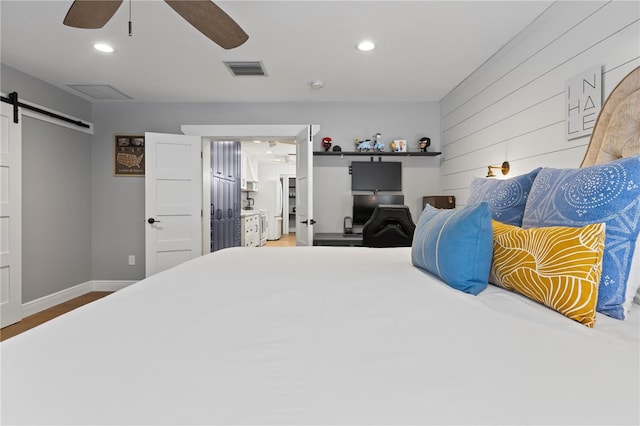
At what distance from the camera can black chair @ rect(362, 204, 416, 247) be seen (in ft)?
10.3

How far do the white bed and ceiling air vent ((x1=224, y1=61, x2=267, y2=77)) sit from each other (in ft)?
8.84

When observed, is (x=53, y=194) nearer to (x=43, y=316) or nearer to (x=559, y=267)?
(x=43, y=316)

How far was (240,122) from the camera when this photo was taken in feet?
13.9

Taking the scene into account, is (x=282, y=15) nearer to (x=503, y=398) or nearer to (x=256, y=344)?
(x=256, y=344)

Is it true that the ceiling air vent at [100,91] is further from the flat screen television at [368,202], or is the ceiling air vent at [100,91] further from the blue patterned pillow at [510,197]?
the blue patterned pillow at [510,197]

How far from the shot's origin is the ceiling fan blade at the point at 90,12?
1.61 meters

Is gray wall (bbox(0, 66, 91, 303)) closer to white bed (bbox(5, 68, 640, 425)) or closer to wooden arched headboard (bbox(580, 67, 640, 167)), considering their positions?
white bed (bbox(5, 68, 640, 425))

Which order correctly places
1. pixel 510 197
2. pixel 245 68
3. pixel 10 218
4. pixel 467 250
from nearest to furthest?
1. pixel 467 250
2. pixel 510 197
3. pixel 10 218
4. pixel 245 68

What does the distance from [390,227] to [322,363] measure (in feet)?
8.82

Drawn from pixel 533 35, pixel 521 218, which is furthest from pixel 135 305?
pixel 533 35

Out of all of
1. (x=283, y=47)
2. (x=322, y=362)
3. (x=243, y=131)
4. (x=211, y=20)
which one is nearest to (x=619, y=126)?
(x=322, y=362)

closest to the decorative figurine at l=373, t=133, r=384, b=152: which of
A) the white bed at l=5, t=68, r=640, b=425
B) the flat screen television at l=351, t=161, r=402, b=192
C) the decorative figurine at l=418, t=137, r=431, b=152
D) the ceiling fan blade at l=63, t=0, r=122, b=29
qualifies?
the flat screen television at l=351, t=161, r=402, b=192

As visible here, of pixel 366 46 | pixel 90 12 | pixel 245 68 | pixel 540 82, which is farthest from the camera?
pixel 245 68

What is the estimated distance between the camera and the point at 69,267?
3908 mm
